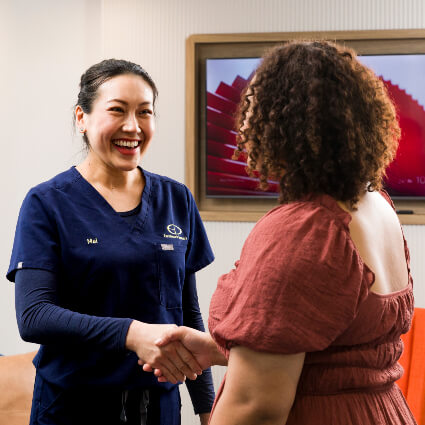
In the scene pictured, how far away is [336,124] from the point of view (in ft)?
2.93

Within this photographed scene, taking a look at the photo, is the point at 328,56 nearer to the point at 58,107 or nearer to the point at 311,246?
the point at 311,246

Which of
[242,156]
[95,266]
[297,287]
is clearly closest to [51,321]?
[95,266]

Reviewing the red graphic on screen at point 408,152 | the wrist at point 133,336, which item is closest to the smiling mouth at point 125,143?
the wrist at point 133,336

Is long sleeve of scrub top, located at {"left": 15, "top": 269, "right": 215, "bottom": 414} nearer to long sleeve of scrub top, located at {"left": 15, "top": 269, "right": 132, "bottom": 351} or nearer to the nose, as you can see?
long sleeve of scrub top, located at {"left": 15, "top": 269, "right": 132, "bottom": 351}

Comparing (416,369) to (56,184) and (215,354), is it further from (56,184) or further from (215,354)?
(56,184)

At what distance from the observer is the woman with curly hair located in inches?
33.1

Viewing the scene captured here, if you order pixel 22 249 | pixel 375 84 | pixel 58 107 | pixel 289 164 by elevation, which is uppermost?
pixel 58 107

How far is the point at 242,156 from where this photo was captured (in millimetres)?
2969

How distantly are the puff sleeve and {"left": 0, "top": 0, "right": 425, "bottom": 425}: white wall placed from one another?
2.13 meters

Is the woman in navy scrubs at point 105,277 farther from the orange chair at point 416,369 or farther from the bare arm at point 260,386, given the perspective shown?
the orange chair at point 416,369

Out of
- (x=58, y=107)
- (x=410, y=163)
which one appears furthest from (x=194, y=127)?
(x=410, y=163)

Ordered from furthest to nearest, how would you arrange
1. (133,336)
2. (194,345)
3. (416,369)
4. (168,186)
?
(416,369) → (168,186) → (194,345) → (133,336)

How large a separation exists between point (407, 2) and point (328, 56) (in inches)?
89.2

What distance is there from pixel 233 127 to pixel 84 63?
891 millimetres
